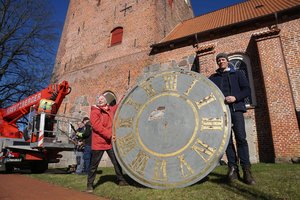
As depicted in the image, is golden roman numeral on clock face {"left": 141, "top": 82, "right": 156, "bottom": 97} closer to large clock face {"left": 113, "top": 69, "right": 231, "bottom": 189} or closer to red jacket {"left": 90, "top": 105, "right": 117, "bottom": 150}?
large clock face {"left": 113, "top": 69, "right": 231, "bottom": 189}

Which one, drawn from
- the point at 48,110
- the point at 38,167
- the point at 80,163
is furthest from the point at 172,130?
the point at 38,167

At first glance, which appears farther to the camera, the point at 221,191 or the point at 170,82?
the point at 170,82

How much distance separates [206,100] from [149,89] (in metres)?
1.06

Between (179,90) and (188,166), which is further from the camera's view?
(179,90)

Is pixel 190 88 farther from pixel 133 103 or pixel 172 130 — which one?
pixel 133 103

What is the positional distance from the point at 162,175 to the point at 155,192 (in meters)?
0.24

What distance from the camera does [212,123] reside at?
3.29 meters

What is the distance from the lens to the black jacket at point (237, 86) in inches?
137

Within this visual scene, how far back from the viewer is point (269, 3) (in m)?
11.9

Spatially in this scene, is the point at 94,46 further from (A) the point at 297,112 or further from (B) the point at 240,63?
(A) the point at 297,112

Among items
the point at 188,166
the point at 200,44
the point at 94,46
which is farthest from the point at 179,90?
the point at 94,46

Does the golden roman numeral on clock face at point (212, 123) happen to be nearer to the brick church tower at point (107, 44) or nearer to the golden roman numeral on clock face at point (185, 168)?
the golden roman numeral on clock face at point (185, 168)

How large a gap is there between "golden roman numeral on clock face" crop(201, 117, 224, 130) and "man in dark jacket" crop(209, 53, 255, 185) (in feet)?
1.03

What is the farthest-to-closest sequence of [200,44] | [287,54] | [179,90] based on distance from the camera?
1. [200,44]
2. [287,54]
3. [179,90]
